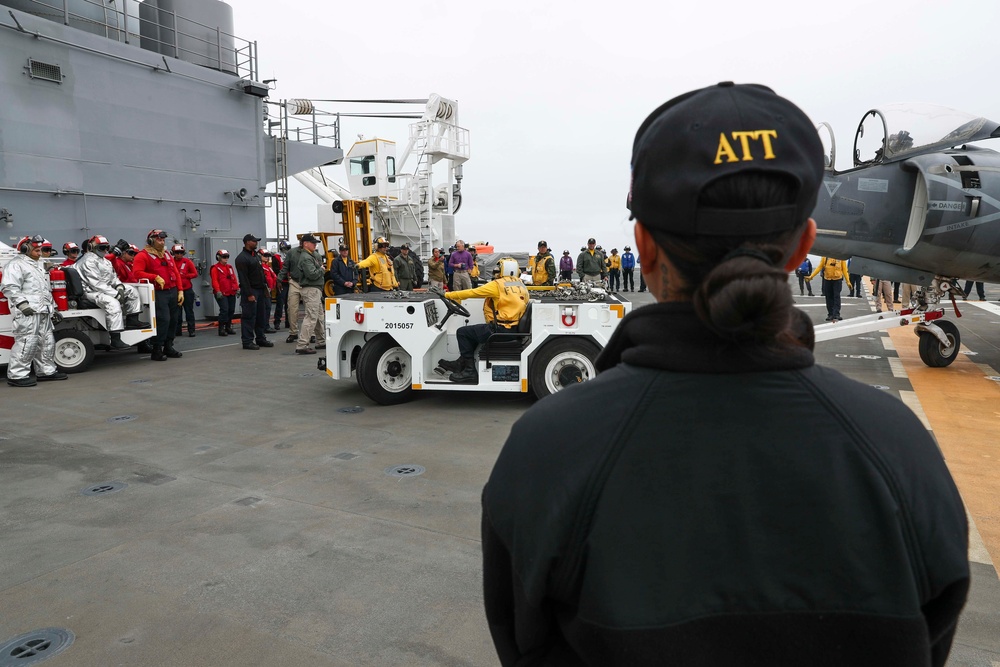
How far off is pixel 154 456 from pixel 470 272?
38.4ft

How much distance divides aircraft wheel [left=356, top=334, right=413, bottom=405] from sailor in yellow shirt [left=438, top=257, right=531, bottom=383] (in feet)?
1.48

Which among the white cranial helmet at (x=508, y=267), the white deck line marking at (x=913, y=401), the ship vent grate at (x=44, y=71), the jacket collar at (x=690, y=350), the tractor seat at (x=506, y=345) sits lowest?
the white deck line marking at (x=913, y=401)

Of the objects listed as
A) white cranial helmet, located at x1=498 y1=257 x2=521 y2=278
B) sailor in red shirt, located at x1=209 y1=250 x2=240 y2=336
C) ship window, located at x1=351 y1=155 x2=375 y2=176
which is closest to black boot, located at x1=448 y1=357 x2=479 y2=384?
white cranial helmet, located at x1=498 y1=257 x2=521 y2=278

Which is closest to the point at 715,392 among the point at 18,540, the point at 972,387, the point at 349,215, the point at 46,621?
the point at 46,621

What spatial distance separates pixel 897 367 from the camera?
920 cm

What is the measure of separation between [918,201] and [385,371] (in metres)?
6.77

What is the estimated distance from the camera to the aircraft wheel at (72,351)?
9188 millimetres

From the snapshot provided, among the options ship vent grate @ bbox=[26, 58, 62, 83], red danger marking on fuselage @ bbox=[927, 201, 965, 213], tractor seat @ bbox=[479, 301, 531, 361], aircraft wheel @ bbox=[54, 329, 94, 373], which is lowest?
aircraft wheel @ bbox=[54, 329, 94, 373]

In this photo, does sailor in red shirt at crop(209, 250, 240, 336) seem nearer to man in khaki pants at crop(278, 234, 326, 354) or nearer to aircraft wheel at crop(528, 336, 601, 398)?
man in khaki pants at crop(278, 234, 326, 354)

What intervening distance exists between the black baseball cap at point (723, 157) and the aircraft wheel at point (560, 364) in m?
5.67

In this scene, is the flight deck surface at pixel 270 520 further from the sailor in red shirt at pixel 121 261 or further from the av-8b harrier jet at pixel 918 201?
the sailor in red shirt at pixel 121 261

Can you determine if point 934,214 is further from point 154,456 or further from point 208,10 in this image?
point 208,10

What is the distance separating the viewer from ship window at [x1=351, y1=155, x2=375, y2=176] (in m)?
23.5

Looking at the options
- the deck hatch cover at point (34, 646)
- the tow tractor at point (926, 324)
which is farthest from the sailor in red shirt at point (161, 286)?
the tow tractor at point (926, 324)
